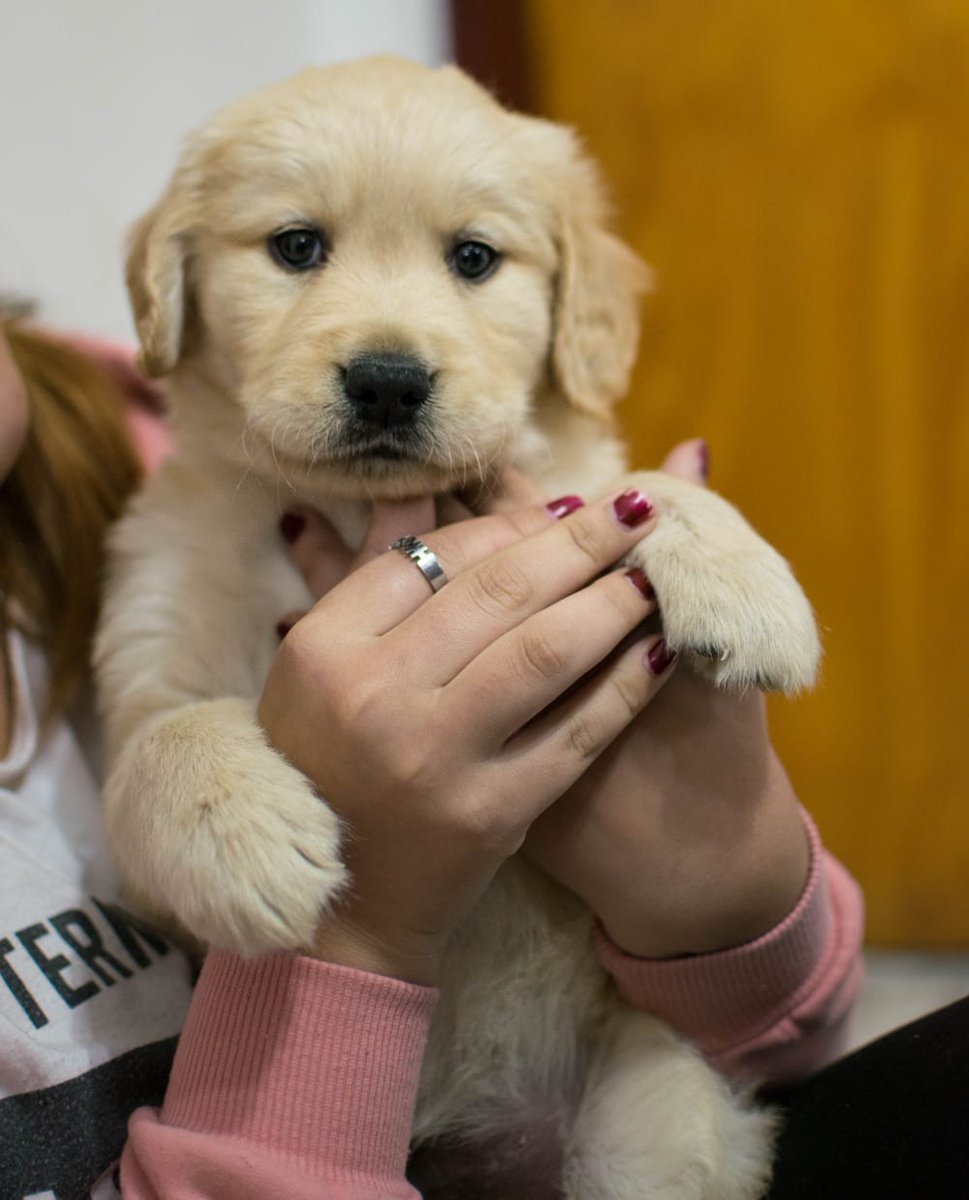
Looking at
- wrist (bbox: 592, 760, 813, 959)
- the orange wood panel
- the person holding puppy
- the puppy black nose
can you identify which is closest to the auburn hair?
the person holding puppy

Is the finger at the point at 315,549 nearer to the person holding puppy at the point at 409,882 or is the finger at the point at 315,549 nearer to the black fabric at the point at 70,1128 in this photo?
the person holding puppy at the point at 409,882

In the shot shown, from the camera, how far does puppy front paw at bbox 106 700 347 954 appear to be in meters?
0.98

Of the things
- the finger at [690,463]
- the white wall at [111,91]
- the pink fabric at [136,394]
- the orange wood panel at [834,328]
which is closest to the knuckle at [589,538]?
the finger at [690,463]

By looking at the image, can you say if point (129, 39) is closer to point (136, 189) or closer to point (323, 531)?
point (136, 189)

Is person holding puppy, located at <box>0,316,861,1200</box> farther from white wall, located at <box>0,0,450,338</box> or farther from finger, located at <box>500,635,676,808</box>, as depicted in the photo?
white wall, located at <box>0,0,450,338</box>

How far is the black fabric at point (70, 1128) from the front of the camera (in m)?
1.05

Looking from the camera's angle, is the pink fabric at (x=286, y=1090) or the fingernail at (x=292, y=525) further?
the fingernail at (x=292, y=525)

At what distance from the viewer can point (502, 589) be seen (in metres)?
→ 1.13

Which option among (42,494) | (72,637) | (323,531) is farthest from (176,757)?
(42,494)

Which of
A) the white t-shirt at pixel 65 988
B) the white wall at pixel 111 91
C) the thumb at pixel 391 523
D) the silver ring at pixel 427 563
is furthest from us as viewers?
the white wall at pixel 111 91

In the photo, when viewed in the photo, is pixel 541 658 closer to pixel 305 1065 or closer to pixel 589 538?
pixel 589 538

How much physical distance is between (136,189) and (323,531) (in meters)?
1.58

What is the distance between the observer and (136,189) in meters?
2.52

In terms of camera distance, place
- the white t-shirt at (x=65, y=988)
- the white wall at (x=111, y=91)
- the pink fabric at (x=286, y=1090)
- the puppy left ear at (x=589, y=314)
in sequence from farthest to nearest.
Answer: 1. the white wall at (x=111, y=91)
2. the puppy left ear at (x=589, y=314)
3. the white t-shirt at (x=65, y=988)
4. the pink fabric at (x=286, y=1090)
